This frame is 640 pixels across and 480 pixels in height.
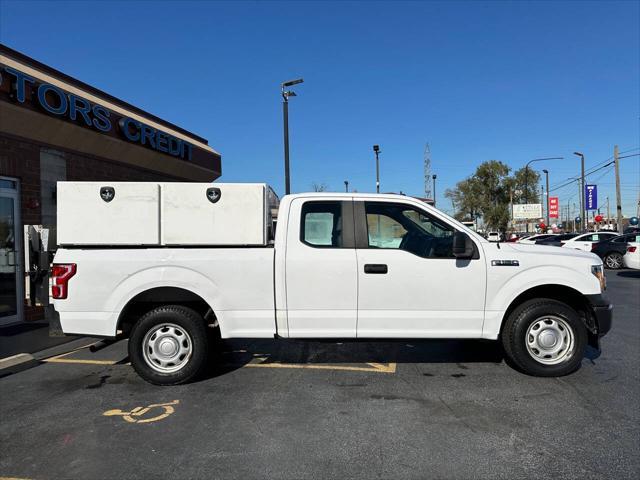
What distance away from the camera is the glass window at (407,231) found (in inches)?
190

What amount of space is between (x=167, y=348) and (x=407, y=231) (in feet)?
9.64

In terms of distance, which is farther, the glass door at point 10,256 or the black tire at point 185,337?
the glass door at point 10,256

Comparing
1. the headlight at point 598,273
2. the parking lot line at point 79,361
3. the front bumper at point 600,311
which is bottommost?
the parking lot line at point 79,361

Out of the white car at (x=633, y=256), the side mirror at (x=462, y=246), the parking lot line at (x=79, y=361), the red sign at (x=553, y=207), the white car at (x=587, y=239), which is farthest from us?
the red sign at (x=553, y=207)

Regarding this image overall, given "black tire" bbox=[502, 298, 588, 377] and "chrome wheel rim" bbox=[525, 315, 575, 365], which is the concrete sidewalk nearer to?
"black tire" bbox=[502, 298, 588, 377]

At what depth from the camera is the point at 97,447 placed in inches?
136

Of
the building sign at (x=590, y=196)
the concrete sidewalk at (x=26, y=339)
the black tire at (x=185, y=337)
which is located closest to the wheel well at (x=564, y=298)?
the black tire at (x=185, y=337)

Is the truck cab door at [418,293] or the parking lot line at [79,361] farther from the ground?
the truck cab door at [418,293]

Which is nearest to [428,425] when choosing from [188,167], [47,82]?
[47,82]

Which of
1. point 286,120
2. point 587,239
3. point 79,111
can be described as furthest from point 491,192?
point 79,111

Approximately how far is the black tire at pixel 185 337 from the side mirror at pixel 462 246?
277 centimetres

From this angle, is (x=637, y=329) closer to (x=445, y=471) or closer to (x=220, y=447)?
(x=445, y=471)

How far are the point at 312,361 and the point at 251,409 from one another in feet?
5.15

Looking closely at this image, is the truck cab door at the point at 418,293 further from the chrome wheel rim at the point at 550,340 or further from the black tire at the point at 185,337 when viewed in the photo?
the black tire at the point at 185,337
